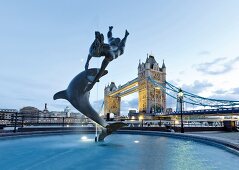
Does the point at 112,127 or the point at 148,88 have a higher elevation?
the point at 148,88

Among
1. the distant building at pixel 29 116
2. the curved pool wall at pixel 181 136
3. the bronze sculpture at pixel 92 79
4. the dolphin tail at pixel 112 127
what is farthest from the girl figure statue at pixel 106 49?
the distant building at pixel 29 116

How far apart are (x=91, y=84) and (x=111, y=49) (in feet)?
5.42

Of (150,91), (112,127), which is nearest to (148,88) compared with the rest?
(150,91)

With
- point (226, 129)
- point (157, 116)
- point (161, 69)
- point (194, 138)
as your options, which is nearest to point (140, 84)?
point (161, 69)

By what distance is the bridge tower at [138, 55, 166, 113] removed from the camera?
4023 inches

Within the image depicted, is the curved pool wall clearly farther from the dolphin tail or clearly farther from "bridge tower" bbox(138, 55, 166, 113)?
"bridge tower" bbox(138, 55, 166, 113)

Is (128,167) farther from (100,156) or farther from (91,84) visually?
(91,84)

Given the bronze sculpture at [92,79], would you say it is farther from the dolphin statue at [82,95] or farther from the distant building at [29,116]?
the distant building at [29,116]

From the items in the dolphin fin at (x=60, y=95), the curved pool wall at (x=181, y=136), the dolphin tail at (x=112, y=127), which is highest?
the dolphin fin at (x=60, y=95)

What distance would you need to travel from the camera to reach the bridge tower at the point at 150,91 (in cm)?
10219

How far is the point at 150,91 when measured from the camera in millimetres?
103875

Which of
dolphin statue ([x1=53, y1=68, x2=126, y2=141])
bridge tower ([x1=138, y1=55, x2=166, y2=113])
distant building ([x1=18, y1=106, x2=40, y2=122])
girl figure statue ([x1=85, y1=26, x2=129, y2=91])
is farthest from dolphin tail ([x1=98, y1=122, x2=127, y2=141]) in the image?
bridge tower ([x1=138, y1=55, x2=166, y2=113])

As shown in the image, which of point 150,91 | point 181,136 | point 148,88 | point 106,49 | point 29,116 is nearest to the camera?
point 106,49

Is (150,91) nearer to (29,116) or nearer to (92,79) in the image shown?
(29,116)
